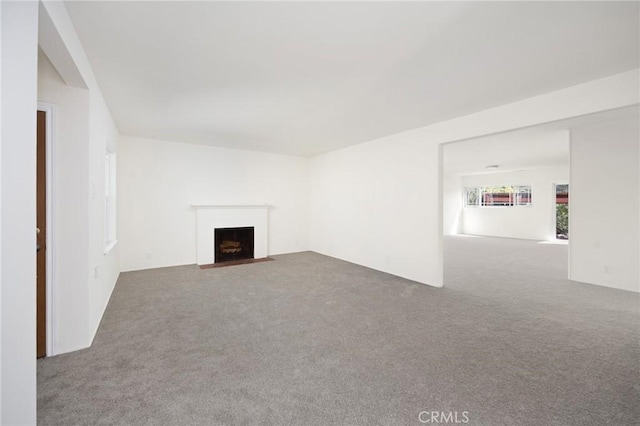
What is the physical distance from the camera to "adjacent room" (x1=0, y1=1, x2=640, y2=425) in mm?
1771

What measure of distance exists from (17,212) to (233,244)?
5.31 metres

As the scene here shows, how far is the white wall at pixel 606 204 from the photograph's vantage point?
430 cm

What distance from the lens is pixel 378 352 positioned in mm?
2473

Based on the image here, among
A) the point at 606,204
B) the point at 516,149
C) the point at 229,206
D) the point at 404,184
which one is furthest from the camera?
the point at 516,149

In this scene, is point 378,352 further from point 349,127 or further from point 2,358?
point 349,127

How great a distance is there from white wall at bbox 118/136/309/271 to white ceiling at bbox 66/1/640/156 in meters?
1.72

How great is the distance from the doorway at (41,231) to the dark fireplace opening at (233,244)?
145 inches

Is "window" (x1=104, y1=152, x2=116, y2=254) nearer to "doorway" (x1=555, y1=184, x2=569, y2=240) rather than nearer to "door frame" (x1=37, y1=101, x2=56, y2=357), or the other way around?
"door frame" (x1=37, y1=101, x2=56, y2=357)

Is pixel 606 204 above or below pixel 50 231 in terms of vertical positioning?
Answer: above

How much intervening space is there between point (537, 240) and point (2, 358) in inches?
462

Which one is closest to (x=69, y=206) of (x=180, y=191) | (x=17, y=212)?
(x=17, y=212)

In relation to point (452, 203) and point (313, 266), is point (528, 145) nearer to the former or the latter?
point (313, 266)

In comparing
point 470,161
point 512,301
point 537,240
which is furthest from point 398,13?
point 537,240

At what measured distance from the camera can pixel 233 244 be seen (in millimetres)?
6434
